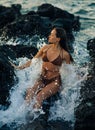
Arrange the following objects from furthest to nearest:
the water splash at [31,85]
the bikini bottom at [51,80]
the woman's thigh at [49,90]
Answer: the bikini bottom at [51,80] < the woman's thigh at [49,90] < the water splash at [31,85]

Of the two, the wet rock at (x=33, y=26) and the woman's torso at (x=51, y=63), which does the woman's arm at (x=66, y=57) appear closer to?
the woman's torso at (x=51, y=63)

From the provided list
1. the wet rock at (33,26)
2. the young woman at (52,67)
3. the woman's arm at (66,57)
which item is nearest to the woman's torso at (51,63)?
the young woman at (52,67)

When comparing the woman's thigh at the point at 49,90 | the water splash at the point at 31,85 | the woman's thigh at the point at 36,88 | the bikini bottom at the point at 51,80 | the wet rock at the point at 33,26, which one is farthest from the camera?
the wet rock at the point at 33,26

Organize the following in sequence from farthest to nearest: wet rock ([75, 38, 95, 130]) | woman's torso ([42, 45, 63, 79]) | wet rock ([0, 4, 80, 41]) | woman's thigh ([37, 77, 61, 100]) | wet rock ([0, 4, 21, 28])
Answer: wet rock ([0, 4, 21, 28])
wet rock ([0, 4, 80, 41])
woman's torso ([42, 45, 63, 79])
woman's thigh ([37, 77, 61, 100])
wet rock ([75, 38, 95, 130])

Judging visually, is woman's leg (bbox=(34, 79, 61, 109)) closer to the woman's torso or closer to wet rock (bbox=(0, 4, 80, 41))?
the woman's torso

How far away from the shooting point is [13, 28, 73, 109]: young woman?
444 inches

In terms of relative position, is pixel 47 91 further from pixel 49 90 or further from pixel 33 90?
pixel 33 90

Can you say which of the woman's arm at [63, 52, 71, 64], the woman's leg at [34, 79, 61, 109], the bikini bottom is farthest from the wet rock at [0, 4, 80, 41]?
the woman's leg at [34, 79, 61, 109]

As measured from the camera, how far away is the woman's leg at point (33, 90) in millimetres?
11211

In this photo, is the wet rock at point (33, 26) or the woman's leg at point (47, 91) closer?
the woman's leg at point (47, 91)

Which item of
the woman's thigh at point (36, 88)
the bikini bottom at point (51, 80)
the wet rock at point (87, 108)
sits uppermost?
the bikini bottom at point (51, 80)

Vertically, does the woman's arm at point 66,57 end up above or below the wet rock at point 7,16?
below

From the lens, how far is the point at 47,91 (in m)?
11.3

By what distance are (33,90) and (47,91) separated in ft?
1.32
